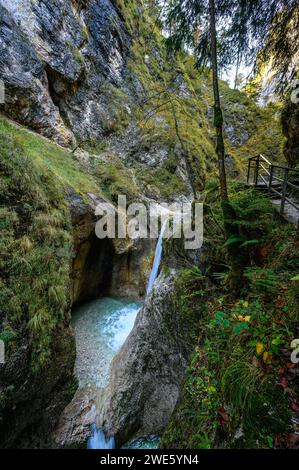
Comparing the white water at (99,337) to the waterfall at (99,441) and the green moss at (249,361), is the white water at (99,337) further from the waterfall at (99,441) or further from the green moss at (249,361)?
the green moss at (249,361)

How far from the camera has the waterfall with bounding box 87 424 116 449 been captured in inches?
216

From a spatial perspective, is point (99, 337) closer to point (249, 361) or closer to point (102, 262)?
point (102, 262)

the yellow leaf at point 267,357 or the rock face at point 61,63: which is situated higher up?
the rock face at point 61,63

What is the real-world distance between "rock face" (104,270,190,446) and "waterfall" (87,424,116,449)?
170mm

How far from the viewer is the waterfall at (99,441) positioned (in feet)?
18.0

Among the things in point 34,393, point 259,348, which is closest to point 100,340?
point 34,393

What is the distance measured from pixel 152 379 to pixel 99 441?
76.3 inches

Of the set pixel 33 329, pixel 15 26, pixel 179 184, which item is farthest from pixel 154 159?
pixel 33 329

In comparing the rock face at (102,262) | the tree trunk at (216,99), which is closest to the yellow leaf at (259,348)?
the tree trunk at (216,99)

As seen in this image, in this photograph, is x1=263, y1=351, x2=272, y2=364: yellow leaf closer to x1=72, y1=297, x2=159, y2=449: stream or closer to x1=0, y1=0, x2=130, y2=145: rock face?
x1=72, y1=297, x2=159, y2=449: stream

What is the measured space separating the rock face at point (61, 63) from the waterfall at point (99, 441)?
12301mm

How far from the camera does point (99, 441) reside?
18.3 ft

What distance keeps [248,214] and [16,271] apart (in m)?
5.08

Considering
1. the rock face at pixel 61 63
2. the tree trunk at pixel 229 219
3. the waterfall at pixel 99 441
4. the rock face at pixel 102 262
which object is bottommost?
the waterfall at pixel 99 441
